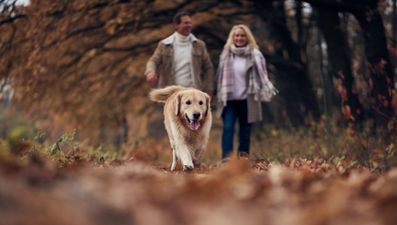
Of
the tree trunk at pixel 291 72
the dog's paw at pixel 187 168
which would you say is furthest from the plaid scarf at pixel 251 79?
the tree trunk at pixel 291 72

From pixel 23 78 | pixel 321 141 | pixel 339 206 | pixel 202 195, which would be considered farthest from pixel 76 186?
pixel 23 78

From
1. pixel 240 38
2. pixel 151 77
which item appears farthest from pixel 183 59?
pixel 240 38

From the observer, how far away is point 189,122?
25.5 feet

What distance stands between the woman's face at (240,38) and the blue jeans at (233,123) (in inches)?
30.9

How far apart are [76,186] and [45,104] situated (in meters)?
13.9

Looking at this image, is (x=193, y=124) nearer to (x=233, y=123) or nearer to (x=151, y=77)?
(x=151, y=77)

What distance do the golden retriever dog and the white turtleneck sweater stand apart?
1.36 m

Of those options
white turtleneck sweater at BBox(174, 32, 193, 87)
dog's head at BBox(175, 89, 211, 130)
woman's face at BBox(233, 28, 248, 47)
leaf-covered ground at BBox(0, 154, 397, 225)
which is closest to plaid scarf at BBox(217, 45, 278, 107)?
woman's face at BBox(233, 28, 248, 47)

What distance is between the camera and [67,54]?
14.4m

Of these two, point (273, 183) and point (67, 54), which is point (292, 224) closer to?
point (273, 183)

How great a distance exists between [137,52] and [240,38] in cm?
717

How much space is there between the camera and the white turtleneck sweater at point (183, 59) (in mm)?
9375

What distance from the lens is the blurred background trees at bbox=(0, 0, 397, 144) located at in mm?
11203

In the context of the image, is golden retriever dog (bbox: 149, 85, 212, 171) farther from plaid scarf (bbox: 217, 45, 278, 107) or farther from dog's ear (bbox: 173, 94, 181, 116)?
plaid scarf (bbox: 217, 45, 278, 107)
